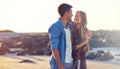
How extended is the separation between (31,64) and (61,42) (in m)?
1.77

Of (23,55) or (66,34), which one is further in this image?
(23,55)

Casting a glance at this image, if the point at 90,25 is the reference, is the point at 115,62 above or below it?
below

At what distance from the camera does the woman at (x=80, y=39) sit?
298cm

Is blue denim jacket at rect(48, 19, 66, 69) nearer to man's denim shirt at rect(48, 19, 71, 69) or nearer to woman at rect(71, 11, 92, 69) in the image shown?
man's denim shirt at rect(48, 19, 71, 69)

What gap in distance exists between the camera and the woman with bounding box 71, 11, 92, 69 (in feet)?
9.78

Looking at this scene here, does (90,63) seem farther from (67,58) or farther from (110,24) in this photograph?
(67,58)

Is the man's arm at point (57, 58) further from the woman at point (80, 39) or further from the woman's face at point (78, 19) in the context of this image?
the woman's face at point (78, 19)

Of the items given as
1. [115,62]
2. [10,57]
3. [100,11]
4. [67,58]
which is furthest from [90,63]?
[67,58]

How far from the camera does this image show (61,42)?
2744 mm

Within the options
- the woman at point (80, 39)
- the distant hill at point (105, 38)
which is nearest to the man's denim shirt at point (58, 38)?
the woman at point (80, 39)

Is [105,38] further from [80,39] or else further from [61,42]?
[61,42]

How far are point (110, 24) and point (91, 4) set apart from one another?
0.33 metres

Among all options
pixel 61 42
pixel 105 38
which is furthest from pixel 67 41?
pixel 105 38

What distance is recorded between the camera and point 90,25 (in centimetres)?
415
